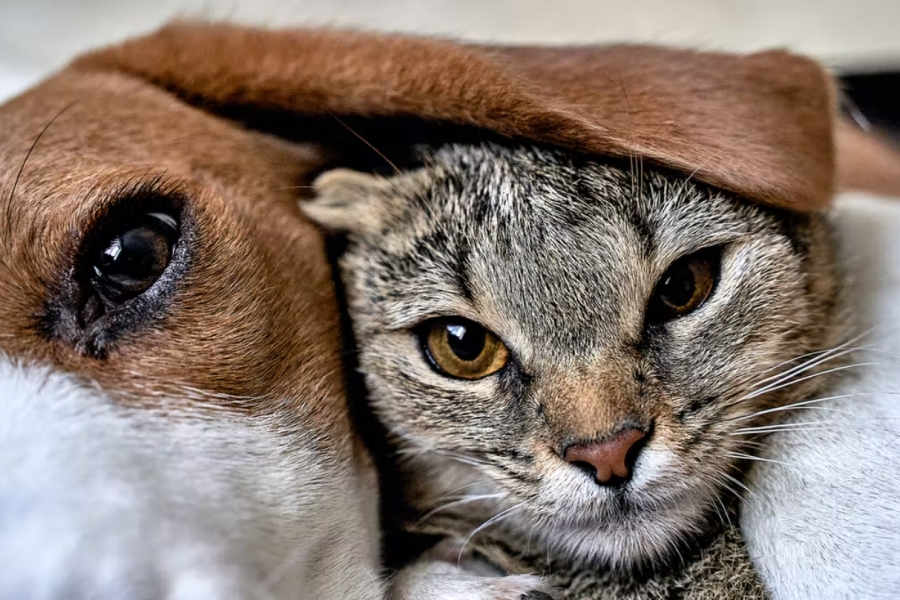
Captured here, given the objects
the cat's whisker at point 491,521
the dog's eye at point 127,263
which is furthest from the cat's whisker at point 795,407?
the dog's eye at point 127,263

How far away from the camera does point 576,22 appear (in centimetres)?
211

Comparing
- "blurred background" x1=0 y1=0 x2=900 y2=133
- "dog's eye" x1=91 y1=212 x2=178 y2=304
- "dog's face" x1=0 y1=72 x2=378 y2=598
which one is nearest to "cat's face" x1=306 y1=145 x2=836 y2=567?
"dog's face" x1=0 y1=72 x2=378 y2=598

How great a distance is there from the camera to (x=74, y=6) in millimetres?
1938

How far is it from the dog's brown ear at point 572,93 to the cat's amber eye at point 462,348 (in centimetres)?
23

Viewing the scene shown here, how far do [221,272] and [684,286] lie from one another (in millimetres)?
499

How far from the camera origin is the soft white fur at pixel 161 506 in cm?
65

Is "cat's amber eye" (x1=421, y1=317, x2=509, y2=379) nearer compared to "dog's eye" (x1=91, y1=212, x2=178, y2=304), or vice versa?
"dog's eye" (x1=91, y1=212, x2=178, y2=304)

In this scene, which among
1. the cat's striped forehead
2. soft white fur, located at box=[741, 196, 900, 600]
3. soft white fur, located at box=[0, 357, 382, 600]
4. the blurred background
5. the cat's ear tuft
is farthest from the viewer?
the blurred background

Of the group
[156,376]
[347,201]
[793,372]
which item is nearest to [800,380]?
[793,372]

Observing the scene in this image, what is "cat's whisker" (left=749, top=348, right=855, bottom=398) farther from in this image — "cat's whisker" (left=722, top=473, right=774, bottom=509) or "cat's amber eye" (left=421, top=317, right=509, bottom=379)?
"cat's amber eye" (left=421, top=317, right=509, bottom=379)

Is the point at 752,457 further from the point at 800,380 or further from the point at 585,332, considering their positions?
the point at 585,332

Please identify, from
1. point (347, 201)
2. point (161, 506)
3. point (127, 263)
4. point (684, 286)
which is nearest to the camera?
point (161, 506)

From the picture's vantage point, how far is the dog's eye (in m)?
0.80

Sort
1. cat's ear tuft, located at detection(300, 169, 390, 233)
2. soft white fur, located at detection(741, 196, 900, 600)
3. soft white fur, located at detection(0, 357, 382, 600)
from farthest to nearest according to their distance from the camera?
1. cat's ear tuft, located at detection(300, 169, 390, 233)
2. soft white fur, located at detection(741, 196, 900, 600)
3. soft white fur, located at detection(0, 357, 382, 600)
